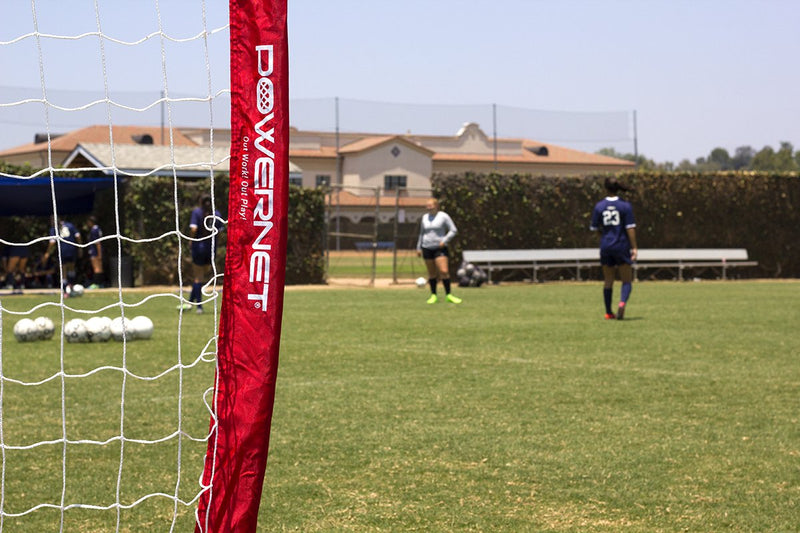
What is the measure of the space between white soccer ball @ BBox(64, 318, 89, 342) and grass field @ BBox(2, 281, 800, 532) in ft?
1.42

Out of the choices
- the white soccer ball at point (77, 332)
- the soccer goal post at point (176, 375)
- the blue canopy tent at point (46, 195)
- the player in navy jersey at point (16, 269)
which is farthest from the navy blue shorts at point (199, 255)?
the player in navy jersey at point (16, 269)

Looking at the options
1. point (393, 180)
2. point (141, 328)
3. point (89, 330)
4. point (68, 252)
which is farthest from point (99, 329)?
point (393, 180)

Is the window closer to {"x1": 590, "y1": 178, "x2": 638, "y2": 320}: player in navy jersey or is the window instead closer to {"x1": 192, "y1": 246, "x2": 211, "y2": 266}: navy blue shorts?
{"x1": 192, "y1": 246, "x2": 211, "y2": 266}: navy blue shorts

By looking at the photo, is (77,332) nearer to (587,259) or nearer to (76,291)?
(76,291)

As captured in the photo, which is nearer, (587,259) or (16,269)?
(16,269)

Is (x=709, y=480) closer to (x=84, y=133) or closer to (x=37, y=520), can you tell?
(x=37, y=520)

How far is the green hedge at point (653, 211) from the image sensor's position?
→ 97.3ft

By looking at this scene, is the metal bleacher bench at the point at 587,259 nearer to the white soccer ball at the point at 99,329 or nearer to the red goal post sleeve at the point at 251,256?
the white soccer ball at the point at 99,329

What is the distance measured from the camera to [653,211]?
31.5 m

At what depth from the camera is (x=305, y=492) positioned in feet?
18.7

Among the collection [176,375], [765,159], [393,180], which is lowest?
[176,375]

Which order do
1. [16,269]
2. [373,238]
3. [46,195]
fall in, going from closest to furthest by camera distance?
[46,195], [16,269], [373,238]

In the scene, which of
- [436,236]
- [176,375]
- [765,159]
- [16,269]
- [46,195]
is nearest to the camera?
[176,375]

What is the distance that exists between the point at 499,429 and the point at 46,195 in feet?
65.4
